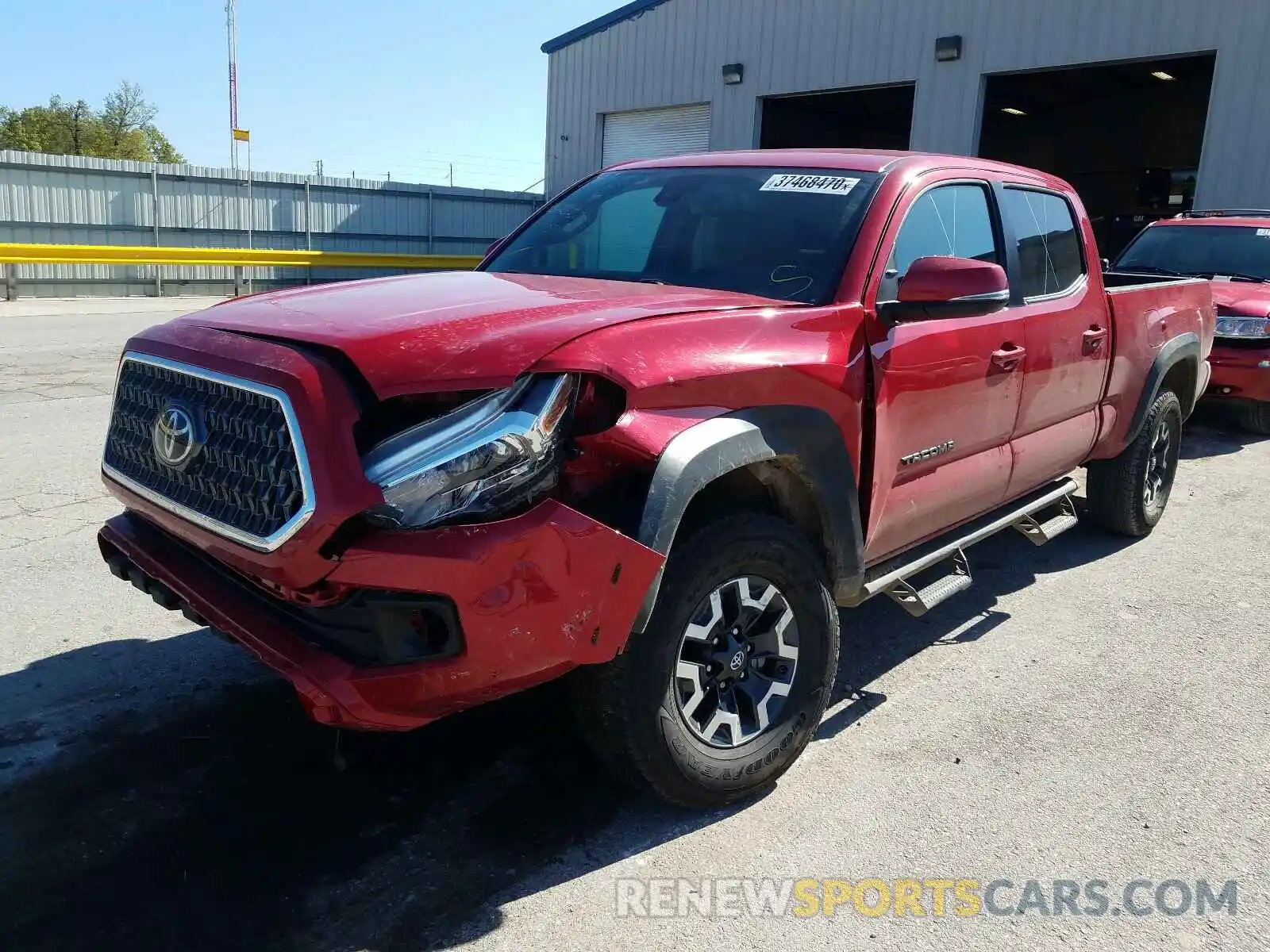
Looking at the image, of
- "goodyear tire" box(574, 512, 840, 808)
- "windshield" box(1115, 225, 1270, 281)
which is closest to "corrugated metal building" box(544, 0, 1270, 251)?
"windshield" box(1115, 225, 1270, 281)

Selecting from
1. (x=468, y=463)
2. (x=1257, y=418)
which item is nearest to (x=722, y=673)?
(x=468, y=463)

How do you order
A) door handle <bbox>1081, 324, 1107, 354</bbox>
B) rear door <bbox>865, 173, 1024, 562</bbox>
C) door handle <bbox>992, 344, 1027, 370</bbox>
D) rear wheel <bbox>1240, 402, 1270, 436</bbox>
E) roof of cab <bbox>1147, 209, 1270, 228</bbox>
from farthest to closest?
roof of cab <bbox>1147, 209, 1270, 228</bbox>
rear wheel <bbox>1240, 402, 1270, 436</bbox>
door handle <bbox>1081, 324, 1107, 354</bbox>
door handle <bbox>992, 344, 1027, 370</bbox>
rear door <bbox>865, 173, 1024, 562</bbox>

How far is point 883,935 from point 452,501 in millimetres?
1538

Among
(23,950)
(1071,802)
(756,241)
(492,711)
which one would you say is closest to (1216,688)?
(1071,802)

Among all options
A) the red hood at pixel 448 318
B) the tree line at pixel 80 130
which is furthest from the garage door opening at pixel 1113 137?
the tree line at pixel 80 130

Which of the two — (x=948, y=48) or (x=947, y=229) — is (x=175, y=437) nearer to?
(x=947, y=229)

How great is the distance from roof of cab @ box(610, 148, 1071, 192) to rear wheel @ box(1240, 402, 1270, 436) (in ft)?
21.8

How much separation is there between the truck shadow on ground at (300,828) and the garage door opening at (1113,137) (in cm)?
2177

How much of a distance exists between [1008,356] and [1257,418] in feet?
23.8

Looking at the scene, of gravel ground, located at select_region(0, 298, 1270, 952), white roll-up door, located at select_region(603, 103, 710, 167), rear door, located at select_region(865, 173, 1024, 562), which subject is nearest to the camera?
gravel ground, located at select_region(0, 298, 1270, 952)

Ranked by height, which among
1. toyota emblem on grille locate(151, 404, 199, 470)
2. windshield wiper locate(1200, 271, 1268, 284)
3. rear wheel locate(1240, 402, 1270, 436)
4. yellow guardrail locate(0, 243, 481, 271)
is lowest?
rear wheel locate(1240, 402, 1270, 436)

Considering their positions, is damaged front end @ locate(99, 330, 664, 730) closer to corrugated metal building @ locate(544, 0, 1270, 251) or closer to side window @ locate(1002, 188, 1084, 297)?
side window @ locate(1002, 188, 1084, 297)

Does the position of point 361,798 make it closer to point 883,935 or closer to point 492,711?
point 492,711

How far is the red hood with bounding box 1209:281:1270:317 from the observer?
29.9 feet
